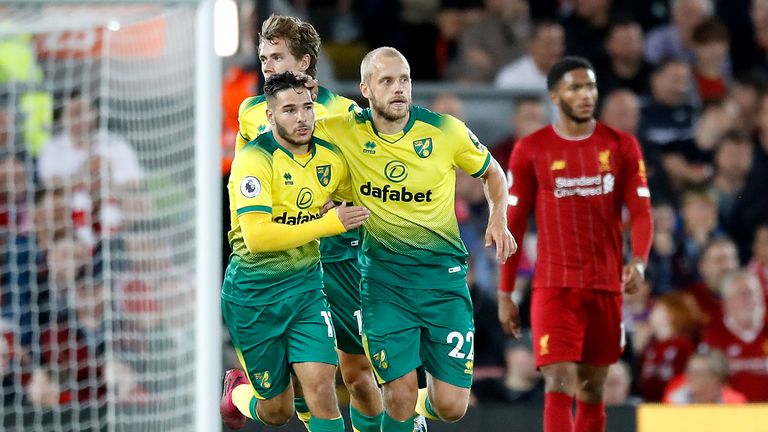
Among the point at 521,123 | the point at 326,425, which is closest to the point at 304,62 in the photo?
the point at 326,425

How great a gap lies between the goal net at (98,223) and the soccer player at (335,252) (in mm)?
592

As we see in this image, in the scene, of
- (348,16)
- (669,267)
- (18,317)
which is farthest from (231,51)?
(669,267)

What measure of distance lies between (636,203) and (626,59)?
4.23 metres

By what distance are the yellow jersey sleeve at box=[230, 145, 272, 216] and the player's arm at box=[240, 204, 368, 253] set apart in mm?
42

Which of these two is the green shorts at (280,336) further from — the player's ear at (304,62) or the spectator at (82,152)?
the spectator at (82,152)

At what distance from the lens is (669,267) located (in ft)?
34.1

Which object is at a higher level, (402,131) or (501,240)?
(402,131)

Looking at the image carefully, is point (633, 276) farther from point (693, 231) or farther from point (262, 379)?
point (693, 231)

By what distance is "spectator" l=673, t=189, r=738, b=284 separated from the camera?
10.4m

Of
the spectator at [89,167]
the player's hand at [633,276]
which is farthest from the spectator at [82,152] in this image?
the player's hand at [633,276]

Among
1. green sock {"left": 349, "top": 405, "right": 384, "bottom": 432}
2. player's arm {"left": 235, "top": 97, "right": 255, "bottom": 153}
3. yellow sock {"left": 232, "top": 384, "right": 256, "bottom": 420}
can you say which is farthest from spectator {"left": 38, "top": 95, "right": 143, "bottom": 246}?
green sock {"left": 349, "top": 405, "right": 384, "bottom": 432}

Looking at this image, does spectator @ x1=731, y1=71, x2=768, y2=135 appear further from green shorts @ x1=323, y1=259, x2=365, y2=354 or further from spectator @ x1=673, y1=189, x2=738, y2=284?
green shorts @ x1=323, y1=259, x2=365, y2=354

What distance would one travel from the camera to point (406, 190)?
6.48 metres

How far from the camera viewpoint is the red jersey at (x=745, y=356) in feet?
31.5
